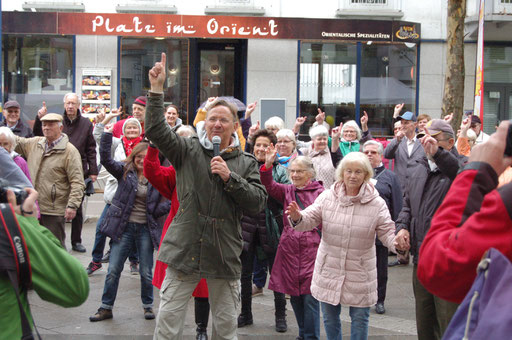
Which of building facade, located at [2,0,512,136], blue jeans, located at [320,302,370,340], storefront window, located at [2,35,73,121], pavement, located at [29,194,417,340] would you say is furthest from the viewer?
storefront window, located at [2,35,73,121]

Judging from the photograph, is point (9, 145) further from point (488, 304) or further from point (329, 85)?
point (329, 85)

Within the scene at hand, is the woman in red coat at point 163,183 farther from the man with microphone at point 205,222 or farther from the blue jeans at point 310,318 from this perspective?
the blue jeans at point 310,318

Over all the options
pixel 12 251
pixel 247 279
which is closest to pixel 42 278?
pixel 12 251

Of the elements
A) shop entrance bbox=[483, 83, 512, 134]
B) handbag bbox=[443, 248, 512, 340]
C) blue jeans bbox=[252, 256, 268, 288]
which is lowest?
blue jeans bbox=[252, 256, 268, 288]

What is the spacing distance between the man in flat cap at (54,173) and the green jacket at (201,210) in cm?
335

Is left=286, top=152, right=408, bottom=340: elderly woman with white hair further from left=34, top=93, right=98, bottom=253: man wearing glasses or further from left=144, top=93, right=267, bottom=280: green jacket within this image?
left=34, top=93, right=98, bottom=253: man wearing glasses

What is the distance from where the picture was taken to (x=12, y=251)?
2.63m

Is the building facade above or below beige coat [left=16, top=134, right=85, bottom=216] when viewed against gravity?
above

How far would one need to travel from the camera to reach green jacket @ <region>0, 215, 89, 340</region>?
2.70 m

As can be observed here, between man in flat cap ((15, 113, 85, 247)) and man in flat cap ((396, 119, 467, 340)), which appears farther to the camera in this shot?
man in flat cap ((15, 113, 85, 247))

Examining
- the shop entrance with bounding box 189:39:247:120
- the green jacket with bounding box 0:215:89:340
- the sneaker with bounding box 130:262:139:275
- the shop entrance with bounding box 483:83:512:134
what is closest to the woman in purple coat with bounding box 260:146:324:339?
the sneaker with bounding box 130:262:139:275

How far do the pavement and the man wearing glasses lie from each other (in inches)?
74.0

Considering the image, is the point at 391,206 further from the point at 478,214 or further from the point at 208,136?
the point at 478,214

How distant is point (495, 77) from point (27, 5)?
1155 centimetres
